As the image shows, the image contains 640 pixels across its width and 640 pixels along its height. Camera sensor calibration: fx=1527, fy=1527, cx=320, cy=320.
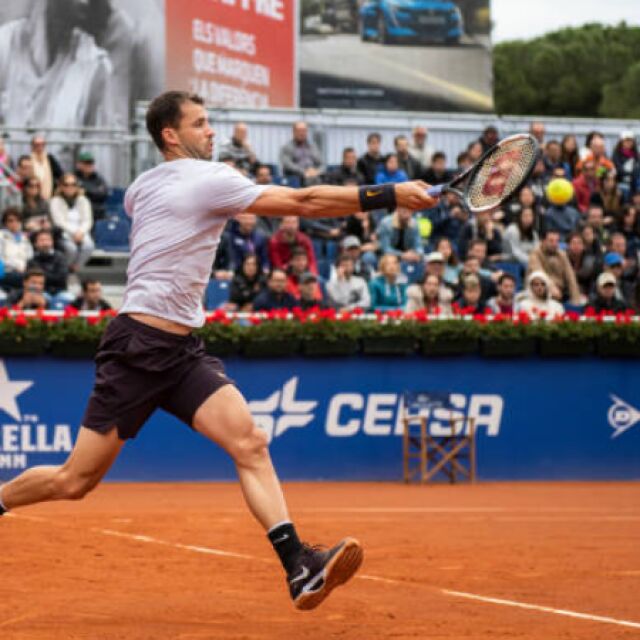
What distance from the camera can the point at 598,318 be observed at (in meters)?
16.2

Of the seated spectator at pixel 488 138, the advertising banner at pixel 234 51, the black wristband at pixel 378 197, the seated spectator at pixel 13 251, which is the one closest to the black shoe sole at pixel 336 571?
the black wristband at pixel 378 197

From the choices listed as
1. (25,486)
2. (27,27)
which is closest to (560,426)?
(25,486)

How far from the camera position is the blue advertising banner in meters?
15.1

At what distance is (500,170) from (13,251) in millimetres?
10896

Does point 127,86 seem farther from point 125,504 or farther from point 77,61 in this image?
point 125,504

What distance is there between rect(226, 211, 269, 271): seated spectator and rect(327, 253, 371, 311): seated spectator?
1.00 meters

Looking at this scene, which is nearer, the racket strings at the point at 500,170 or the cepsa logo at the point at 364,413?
the racket strings at the point at 500,170

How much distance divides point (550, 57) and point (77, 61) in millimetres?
48012

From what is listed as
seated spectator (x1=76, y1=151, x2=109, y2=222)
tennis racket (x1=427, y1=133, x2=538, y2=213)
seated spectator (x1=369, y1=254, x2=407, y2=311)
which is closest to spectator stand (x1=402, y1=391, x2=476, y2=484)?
seated spectator (x1=369, y1=254, x2=407, y2=311)

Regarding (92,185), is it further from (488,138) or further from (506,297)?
(488,138)

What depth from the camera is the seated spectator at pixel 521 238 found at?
19391 millimetres

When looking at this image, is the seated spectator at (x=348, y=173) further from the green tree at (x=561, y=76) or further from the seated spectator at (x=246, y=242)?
the green tree at (x=561, y=76)

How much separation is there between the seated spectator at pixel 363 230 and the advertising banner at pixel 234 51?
5.81 m

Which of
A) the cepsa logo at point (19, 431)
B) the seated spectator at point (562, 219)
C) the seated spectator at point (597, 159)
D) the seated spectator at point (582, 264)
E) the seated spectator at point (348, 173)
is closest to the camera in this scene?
the cepsa logo at point (19, 431)
